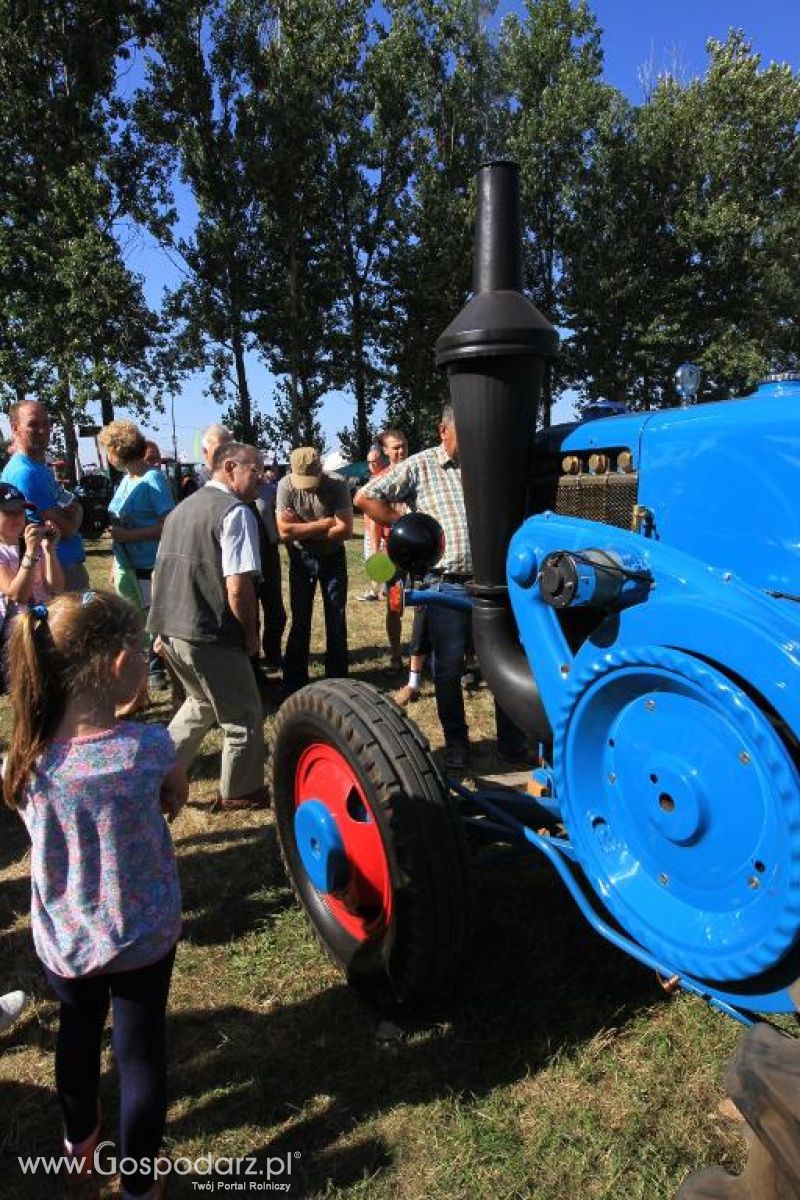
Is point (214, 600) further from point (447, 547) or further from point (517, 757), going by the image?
point (517, 757)

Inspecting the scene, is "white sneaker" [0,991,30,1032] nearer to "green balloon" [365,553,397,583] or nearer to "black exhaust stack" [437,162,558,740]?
"black exhaust stack" [437,162,558,740]

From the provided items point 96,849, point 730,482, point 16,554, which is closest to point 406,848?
point 96,849

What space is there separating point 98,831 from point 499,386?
138 cm

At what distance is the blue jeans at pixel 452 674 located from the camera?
385 centimetres

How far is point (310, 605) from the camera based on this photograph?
5.32 meters

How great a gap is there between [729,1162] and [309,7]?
24861 millimetres

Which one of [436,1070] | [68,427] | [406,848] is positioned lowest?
[436,1070]

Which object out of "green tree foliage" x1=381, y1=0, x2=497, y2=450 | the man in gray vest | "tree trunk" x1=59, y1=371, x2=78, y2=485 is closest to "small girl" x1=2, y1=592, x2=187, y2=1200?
the man in gray vest

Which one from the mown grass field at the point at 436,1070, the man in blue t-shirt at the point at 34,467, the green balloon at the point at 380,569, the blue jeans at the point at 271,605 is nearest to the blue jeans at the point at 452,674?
the green balloon at the point at 380,569

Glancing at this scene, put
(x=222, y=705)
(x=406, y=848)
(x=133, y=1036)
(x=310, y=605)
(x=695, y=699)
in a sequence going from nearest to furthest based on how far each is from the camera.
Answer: (x=695, y=699), (x=133, y=1036), (x=406, y=848), (x=222, y=705), (x=310, y=605)

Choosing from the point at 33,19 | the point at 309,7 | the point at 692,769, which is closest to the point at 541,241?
the point at 309,7

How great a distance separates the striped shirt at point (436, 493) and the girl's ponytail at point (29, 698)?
7.42ft

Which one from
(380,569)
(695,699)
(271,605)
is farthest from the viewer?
(271,605)

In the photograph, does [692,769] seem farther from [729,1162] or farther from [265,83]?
[265,83]
